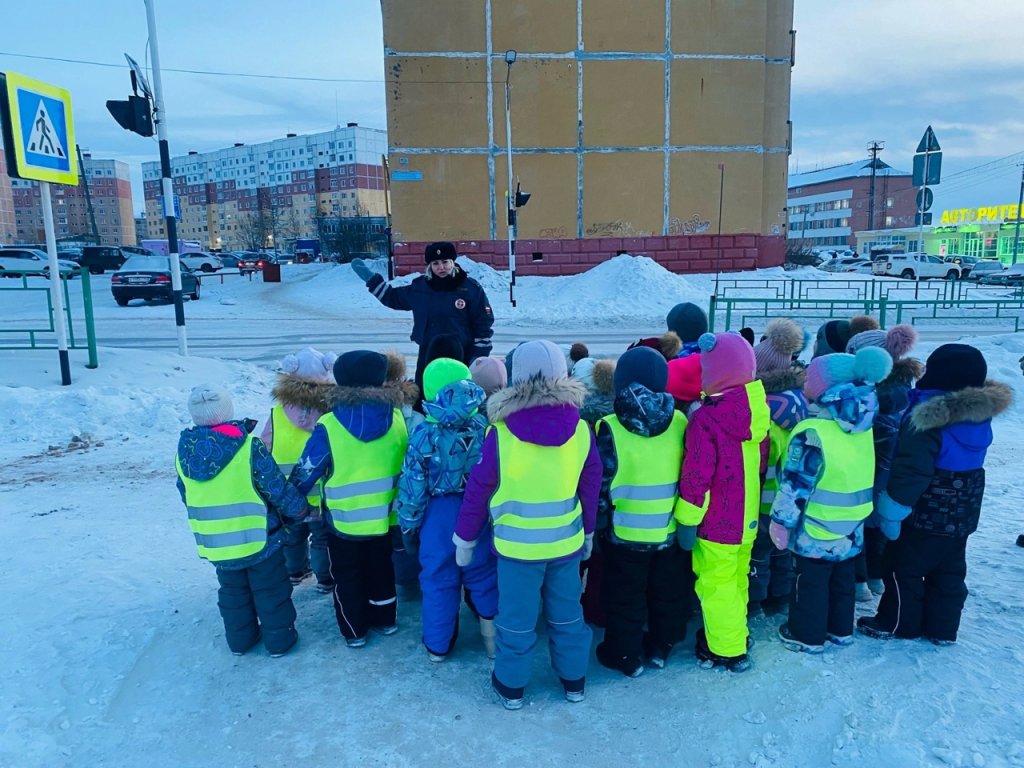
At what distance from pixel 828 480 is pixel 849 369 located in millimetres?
475

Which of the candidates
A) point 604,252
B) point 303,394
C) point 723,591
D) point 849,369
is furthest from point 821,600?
point 604,252

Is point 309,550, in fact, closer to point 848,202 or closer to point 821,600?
point 821,600

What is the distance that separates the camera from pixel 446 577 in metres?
3.08

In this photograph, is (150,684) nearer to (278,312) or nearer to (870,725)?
(870,725)

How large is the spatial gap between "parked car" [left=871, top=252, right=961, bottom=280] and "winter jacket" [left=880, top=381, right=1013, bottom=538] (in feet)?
121

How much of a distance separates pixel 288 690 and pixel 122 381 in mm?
6764

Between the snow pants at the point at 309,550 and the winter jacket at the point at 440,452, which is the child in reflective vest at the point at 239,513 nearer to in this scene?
the snow pants at the point at 309,550

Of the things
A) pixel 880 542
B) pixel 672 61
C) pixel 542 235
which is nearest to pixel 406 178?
pixel 542 235

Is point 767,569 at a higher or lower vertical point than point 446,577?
lower

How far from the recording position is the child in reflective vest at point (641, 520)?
9.28 ft

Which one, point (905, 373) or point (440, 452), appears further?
point (905, 373)

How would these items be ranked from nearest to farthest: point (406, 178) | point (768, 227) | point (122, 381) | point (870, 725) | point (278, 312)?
point (870, 725) < point (122, 381) < point (278, 312) < point (406, 178) < point (768, 227)

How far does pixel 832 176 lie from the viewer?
84.4 m

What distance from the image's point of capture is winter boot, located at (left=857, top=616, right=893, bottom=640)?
126 inches
